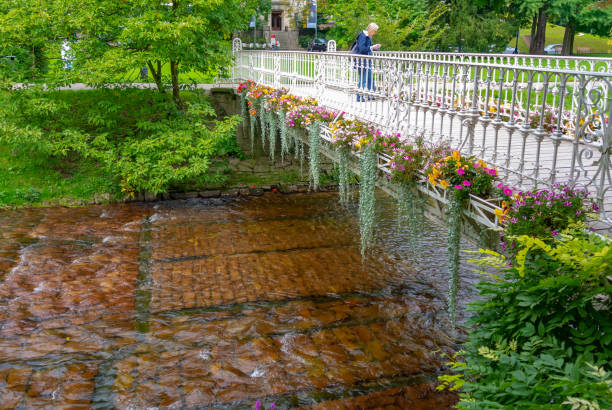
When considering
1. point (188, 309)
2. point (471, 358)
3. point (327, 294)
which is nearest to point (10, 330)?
point (188, 309)

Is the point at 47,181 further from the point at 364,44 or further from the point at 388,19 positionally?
the point at 388,19

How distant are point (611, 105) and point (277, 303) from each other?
5787 mm

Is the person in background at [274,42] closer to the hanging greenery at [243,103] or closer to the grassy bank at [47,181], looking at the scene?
the hanging greenery at [243,103]

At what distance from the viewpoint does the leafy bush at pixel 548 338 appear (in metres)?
2.61

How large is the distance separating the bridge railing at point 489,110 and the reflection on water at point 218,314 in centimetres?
164

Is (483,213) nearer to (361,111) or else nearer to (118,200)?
(361,111)

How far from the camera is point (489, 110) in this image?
9133 mm

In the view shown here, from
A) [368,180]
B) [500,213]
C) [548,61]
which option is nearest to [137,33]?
[368,180]

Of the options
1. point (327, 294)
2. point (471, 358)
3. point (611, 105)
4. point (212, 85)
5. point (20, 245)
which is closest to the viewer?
point (471, 358)

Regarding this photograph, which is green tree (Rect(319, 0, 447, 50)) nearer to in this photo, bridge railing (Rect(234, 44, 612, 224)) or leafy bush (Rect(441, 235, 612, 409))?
bridge railing (Rect(234, 44, 612, 224))

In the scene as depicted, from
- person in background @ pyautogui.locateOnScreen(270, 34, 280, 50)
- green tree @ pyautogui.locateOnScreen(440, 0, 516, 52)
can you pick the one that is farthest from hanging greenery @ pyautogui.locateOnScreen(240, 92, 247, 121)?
person in background @ pyautogui.locateOnScreen(270, 34, 280, 50)

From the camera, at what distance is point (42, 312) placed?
818 cm

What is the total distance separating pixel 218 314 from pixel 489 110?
5.50m

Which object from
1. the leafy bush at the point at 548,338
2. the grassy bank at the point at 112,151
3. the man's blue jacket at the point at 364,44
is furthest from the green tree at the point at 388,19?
the leafy bush at the point at 548,338
